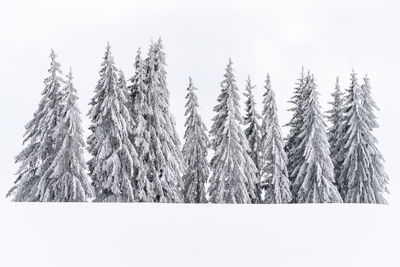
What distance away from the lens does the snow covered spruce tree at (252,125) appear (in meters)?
47.8

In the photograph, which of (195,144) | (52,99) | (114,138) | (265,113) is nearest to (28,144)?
(52,99)

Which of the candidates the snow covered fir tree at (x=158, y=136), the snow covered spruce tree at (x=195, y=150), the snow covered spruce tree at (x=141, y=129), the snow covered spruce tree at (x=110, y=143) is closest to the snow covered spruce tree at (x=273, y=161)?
the snow covered spruce tree at (x=195, y=150)

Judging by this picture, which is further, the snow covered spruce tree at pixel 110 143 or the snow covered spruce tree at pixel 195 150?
the snow covered spruce tree at pixel 195 150

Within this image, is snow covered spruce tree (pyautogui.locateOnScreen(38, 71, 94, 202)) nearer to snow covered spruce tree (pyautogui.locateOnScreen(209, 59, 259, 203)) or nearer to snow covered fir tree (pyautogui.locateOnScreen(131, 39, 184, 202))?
snow covered fir tree (pyautogui.locateOnScreen(131, 39, 184, 202))

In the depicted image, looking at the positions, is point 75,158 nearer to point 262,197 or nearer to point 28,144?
point 28,144

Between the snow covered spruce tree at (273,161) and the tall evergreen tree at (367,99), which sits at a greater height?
the tall evergreen tree at (367,99)

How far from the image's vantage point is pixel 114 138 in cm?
3753

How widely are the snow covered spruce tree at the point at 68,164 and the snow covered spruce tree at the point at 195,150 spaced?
13399mm

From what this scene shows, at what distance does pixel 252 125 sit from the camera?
4844 cm

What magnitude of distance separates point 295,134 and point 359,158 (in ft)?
22.8

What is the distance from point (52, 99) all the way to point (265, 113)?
68.5ft
